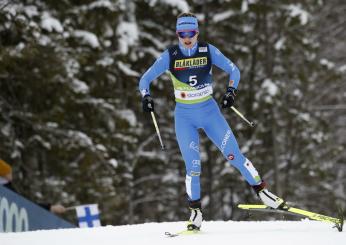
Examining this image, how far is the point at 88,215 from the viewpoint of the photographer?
1127 centimetres

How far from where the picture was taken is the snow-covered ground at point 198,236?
5984mm

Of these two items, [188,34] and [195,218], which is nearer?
[188,34]

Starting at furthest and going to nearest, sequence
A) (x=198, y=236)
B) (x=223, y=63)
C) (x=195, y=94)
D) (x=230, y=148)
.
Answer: (x=223, y=63) → (x=195, y=94) → (x=230, y=148) → (x=198, y=236)

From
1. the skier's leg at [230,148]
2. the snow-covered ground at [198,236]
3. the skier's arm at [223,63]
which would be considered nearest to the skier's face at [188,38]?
the skier's arm at [223,63]

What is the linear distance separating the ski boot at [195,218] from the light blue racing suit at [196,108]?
0.07 meters

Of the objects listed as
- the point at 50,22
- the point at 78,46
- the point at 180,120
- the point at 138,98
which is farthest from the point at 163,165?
the point at 180,120

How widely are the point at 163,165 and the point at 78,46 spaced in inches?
265

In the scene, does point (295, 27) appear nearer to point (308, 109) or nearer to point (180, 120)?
point (308, 109)

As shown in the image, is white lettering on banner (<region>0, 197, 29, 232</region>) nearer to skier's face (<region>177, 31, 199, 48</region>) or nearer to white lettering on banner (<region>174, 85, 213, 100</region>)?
white lettering on banner (<region>174, 85, 213, 100</region>)

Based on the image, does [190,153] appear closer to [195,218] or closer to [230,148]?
[230,148]

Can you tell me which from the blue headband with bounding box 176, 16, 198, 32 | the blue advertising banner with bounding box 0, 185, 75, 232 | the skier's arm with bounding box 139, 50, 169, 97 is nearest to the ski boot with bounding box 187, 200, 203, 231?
the skier's arm with bounding box 139, 50, 169, 97

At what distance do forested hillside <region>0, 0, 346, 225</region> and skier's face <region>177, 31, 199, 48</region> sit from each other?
5418 mm

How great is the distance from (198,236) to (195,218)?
30.7 inches

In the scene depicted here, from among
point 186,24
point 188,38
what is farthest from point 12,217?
point 186,24
